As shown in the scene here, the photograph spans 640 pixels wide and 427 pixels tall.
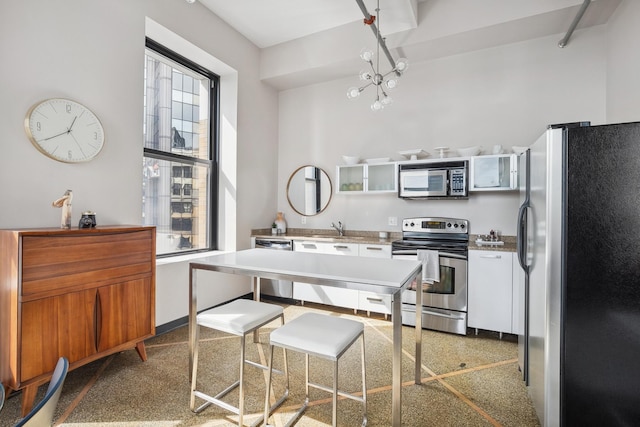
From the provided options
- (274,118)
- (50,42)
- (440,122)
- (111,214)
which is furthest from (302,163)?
(50,42)

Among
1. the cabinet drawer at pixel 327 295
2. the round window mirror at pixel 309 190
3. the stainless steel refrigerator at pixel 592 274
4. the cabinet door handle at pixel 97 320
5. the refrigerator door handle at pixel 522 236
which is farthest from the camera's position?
the round window mirror at pixel 309 190

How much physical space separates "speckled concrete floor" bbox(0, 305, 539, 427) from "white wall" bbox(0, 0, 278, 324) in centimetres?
78

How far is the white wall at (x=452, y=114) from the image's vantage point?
3344mm

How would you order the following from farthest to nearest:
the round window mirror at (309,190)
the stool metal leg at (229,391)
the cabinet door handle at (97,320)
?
the round window mirror at (309,190) < the cabinet door handle at (97,320) < the stool metal leg at (229,391)

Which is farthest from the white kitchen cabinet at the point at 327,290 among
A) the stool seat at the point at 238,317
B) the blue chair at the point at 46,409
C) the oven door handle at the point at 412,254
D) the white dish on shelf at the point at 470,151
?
the blue chair at the point at 46,409

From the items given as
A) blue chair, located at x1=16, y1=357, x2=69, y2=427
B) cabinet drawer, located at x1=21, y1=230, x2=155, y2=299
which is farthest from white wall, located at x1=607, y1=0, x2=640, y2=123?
cabinet drawer, located at x1=21, y1=230, x2=155, y2=299

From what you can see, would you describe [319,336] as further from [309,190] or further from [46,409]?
[309,190]

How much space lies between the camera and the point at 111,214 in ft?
8.86

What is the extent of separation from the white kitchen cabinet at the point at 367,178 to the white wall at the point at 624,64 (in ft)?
6.71

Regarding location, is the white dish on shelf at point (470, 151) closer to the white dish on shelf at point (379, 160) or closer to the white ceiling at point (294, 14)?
the white dish on shelf at point (379, 160)

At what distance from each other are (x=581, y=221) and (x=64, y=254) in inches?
115

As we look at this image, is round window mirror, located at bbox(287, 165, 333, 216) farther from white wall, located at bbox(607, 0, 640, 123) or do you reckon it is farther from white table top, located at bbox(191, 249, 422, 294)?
white wall, located at bbox(607, 0, 640, 123)

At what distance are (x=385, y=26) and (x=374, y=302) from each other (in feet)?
10.1

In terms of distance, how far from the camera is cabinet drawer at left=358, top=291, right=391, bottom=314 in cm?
361
